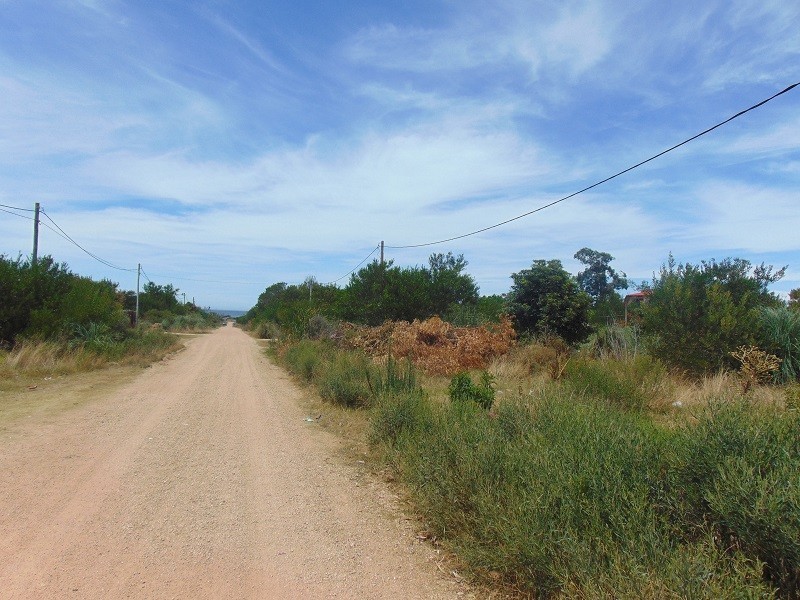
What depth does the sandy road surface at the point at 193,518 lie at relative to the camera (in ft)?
13.9

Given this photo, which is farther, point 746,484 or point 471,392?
point 471,392

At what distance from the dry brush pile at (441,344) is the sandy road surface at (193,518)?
27.8ft

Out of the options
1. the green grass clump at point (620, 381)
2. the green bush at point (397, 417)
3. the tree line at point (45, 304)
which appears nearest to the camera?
the green bush at point (397, 417)

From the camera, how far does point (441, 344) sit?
19.6 meters

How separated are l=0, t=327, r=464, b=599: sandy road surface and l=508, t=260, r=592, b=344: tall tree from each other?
12706 millimetres

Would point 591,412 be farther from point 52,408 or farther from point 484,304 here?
point 484,304

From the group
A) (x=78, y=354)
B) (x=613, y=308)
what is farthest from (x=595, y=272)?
(x=78, y=354)

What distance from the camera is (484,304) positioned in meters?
27.9

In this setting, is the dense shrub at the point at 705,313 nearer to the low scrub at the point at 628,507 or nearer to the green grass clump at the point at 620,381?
the green grass clump at the point at 620,381

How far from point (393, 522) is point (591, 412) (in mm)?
2199

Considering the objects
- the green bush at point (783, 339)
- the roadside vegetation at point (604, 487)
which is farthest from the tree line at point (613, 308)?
the roadside vegetation at point (604, 487)

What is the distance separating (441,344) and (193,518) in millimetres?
14564

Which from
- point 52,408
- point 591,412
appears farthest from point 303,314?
point 591,412

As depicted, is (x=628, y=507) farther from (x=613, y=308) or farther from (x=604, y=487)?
(x=613, y=308)
